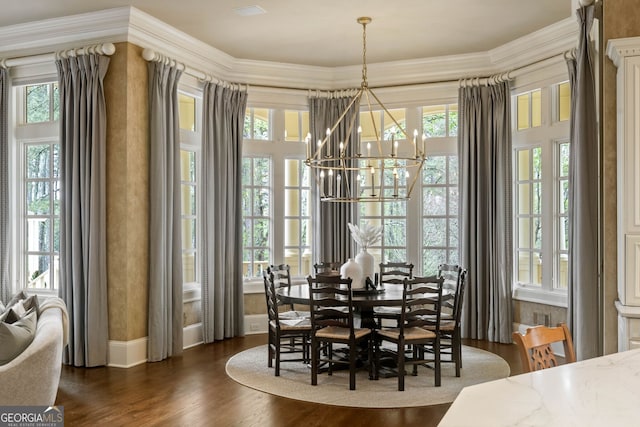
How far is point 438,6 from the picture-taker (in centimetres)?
535

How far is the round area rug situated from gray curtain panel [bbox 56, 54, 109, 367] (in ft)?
4.30

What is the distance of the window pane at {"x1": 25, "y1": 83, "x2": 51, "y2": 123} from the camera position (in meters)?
6.18

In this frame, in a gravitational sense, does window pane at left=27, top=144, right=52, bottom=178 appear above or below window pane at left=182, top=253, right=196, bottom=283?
above

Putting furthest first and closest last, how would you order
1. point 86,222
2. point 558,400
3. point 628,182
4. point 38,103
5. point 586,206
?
point 38,103 → point 86,222 → point 586,206 → point 628,182 → point 558,400

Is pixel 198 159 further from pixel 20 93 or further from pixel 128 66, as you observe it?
pixel 20 93

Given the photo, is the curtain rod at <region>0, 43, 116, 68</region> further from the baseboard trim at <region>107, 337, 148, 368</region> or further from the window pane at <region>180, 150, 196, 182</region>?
the baseboard trim at <region>107, 337, 148, 368</region>

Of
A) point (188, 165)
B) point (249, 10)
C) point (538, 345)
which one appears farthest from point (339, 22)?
point (538, 345)

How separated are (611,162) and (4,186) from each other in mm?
5554

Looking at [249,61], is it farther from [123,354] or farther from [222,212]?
[123,354]

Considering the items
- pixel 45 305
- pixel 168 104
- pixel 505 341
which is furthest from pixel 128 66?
pixel 505 341

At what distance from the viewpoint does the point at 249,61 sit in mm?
7148

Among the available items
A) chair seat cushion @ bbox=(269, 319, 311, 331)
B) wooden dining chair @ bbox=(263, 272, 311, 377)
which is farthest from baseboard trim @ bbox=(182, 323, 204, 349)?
chair seat cushion @ bbox=(269, 319, 311, 331)

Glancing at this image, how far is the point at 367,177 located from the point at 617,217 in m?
4.19

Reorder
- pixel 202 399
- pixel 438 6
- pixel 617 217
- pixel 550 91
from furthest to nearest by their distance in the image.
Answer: pixel 550 91
pixel 438 6
pixel 202 399
pixel 617 217
